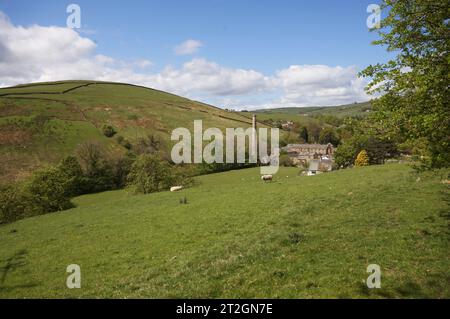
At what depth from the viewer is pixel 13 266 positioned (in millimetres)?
17000

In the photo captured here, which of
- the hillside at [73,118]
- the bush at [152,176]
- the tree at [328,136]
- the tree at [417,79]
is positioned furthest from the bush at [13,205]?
the tree at [328,136]

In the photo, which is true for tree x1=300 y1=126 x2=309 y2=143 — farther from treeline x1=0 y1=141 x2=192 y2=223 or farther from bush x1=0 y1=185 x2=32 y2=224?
bush x1=0 y1=185 x2=32 y2=224

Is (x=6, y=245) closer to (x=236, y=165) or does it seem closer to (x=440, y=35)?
(x=440, y=35)

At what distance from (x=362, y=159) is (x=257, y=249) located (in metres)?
81.2

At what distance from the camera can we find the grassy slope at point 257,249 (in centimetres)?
1016

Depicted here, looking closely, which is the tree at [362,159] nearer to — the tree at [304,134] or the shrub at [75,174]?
the shrub at [75,174]

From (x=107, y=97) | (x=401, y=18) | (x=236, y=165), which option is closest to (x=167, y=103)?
(x=107, y=97)

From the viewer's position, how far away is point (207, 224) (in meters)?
20.3

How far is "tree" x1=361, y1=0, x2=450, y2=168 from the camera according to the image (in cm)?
1186

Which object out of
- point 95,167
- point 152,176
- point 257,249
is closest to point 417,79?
point 257,249

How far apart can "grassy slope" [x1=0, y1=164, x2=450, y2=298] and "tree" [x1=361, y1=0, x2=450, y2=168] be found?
4.30m

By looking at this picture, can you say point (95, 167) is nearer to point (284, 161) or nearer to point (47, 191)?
point (47, 191)
